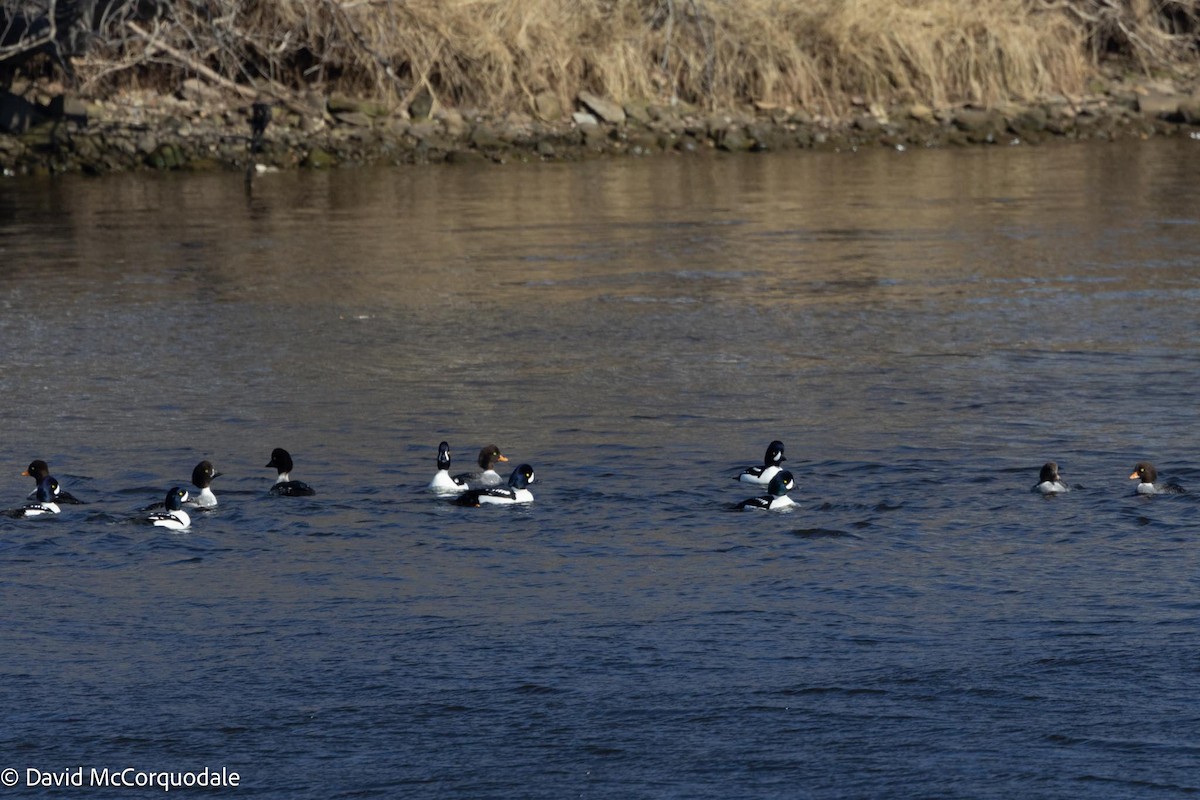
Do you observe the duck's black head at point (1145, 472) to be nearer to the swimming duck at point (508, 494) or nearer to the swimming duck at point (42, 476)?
the swimming duck at point (508, 494)

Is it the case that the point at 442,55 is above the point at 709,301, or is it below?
above

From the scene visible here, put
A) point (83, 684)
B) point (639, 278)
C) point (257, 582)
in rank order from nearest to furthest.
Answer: point (83, 684)
point (257, 582)
point (639, 278)

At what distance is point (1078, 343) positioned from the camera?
1752 cm

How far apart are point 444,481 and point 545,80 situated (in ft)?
89.8

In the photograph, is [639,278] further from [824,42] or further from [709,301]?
[824,42]

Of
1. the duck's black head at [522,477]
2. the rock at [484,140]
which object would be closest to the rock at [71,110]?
the rock at [484,140]

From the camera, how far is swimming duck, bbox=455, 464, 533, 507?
12047 mm

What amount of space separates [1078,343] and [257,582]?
9.83 metres

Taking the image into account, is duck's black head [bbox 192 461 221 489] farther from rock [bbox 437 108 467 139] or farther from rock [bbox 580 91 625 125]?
rock [bbox 580 91 625 125]

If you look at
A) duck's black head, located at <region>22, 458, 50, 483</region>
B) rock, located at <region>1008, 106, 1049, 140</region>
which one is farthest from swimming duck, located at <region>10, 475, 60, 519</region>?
rock, located at <region>1008, 106, 1049, 140</region>

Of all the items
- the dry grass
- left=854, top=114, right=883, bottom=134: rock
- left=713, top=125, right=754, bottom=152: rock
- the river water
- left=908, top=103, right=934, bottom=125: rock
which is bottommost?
the river water

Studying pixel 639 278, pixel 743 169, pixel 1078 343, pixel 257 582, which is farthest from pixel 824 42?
pixel 257 582

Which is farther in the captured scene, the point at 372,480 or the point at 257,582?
the point at 372,480

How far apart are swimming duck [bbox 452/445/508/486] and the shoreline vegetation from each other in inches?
871
